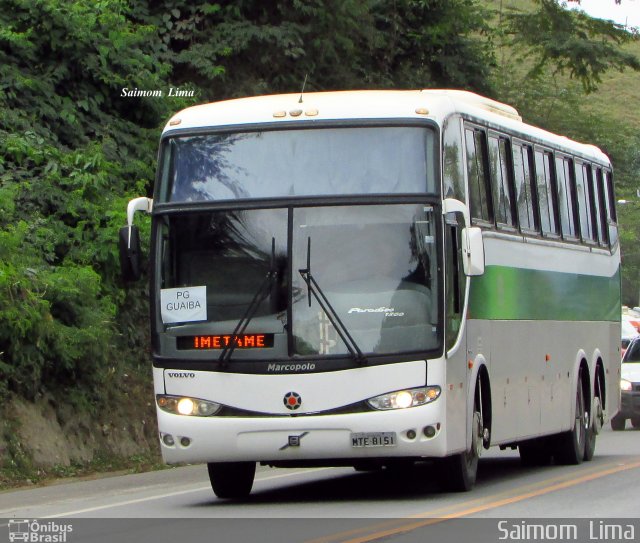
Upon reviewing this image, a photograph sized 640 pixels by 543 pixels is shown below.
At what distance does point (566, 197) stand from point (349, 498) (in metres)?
6.23

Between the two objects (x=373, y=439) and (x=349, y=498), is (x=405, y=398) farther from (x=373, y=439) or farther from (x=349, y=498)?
(x=349, y=498)

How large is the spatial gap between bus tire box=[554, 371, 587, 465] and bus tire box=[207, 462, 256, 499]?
5023 mm

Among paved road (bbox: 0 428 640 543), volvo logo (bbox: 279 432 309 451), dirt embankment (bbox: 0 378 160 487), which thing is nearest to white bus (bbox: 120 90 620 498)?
volvo logo (bbox: 279 432 309 451)

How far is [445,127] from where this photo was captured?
14.2 meters

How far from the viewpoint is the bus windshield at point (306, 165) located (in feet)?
45.0

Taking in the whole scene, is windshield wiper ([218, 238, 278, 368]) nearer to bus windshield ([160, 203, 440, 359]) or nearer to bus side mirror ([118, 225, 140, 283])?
bus windshield ([160, 203, 440, 359])

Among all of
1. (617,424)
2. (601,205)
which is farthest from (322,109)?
(617,424)

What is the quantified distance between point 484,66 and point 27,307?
17.6 metres

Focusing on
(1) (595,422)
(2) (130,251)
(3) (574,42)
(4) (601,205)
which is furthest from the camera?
(3) (574,42)

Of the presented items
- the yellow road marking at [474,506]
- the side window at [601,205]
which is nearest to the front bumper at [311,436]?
the yellow road marking at [474,506]

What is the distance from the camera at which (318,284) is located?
44.1 feet

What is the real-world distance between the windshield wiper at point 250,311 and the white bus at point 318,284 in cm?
1

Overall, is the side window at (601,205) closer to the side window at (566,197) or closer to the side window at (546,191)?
the side window at (566,197)
